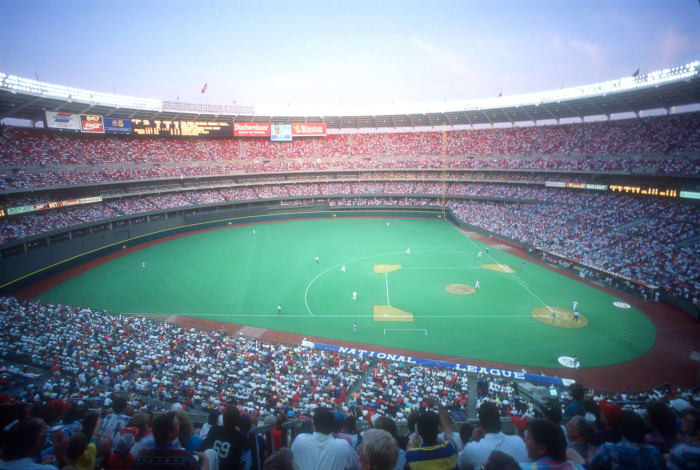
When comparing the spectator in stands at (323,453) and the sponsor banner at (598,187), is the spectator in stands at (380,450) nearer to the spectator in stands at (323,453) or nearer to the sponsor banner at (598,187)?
the spectator in stands at (323,453)

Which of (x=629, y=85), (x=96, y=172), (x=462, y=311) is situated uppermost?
(x=629, y=85)

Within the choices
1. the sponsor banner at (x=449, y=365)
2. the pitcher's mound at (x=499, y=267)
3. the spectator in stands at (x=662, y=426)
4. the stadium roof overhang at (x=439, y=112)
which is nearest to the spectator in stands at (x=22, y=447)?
the spectator in stands at (x=662, y=426)

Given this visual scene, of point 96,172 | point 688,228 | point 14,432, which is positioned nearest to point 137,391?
point 14,432

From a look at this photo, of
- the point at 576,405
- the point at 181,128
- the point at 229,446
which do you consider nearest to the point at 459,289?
the point at 576,405

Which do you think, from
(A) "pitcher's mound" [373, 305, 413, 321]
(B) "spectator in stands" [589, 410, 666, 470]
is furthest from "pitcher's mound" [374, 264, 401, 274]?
(B) "spectator in stands" [589, 410, 666, 470]

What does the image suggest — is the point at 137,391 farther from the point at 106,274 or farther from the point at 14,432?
the point at 106,274

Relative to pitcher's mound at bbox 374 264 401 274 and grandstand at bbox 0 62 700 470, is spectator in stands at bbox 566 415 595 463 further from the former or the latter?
pitcher's mound at bbox 374 264 401 274

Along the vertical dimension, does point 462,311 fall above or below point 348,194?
below

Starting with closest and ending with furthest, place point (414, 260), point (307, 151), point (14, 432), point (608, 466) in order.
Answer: point (14, 432) → point (608, 466) → point (414, 260) → point (307, 151)
